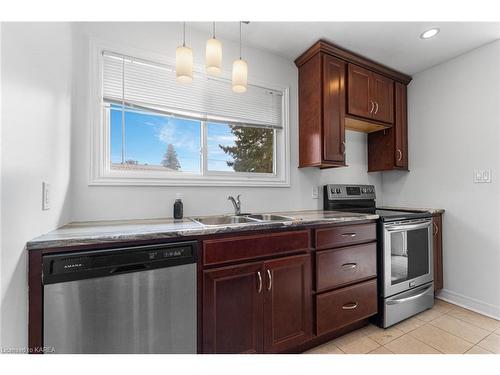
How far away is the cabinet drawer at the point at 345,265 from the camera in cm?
162

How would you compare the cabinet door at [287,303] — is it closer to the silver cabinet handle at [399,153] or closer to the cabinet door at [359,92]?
the cabinet door at [359,92]

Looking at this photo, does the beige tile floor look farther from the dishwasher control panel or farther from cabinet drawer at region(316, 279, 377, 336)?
the dishwasher control panel

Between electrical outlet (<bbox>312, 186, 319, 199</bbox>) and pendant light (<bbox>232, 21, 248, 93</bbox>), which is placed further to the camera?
electrical outlet (<bbox>312, 186, 319, 199</bbox>)

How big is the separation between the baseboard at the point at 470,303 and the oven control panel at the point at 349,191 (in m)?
1.19

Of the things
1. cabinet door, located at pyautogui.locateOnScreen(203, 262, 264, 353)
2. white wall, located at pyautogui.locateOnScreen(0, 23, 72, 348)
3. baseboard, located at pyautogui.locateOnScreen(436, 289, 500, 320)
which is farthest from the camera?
baseboard, located at pyautogui.locateOnScreen(436, 289, 500, 320)

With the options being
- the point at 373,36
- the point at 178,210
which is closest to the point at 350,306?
the point at 178,210

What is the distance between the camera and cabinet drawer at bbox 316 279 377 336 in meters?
1.60

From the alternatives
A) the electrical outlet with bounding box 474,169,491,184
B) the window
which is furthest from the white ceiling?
the electrical outlet with bounding box 474,169,491,184

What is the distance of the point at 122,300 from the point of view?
104cm

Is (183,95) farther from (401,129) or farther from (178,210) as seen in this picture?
(401,129)

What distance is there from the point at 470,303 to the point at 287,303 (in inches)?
79.6

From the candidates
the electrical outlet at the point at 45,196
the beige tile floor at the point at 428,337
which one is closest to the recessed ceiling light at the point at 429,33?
the beige tile floor at the point at 428,337

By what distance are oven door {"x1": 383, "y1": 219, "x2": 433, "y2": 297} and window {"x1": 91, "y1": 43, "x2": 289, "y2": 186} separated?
1.06m
